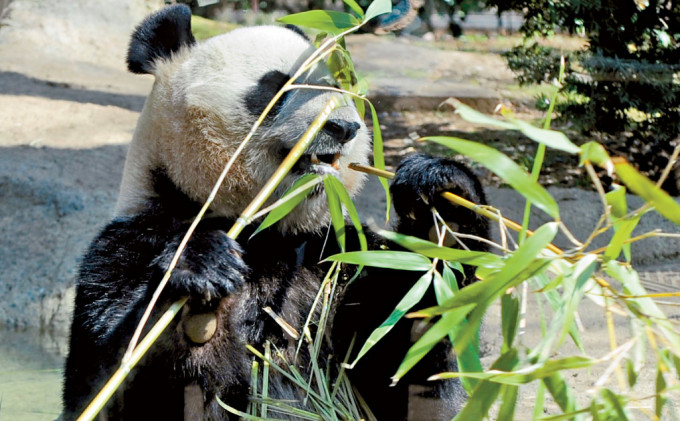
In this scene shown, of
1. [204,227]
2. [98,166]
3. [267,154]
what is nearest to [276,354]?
[204,227]

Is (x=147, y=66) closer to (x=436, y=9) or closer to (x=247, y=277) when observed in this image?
(x=247, y=277)

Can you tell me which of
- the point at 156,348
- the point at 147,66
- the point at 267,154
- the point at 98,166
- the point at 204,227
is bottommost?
the point at 98,166

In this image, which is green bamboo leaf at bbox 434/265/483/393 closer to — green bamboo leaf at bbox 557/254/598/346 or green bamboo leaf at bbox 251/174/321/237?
green bamboo leaf at bbox 557/254/598/346

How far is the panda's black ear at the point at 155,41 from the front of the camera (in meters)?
3.04

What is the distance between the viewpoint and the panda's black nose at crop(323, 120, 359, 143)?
261 cm

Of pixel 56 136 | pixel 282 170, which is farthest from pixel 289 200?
pixel 56 136

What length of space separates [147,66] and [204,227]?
2.63 feet

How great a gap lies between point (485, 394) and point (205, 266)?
102cm

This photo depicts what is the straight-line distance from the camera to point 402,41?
11438mm

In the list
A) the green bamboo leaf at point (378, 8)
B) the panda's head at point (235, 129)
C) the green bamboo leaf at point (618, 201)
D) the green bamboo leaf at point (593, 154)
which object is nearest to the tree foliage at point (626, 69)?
the panda's head at point (235, 129)

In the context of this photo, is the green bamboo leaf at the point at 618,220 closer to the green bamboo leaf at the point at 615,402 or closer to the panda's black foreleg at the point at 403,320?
the green bamboo leaf at the point at 615,402

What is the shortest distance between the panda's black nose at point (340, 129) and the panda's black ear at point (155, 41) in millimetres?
822

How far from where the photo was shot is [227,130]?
285 cm

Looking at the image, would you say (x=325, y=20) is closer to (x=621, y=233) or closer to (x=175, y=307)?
(x=175, y=307)
